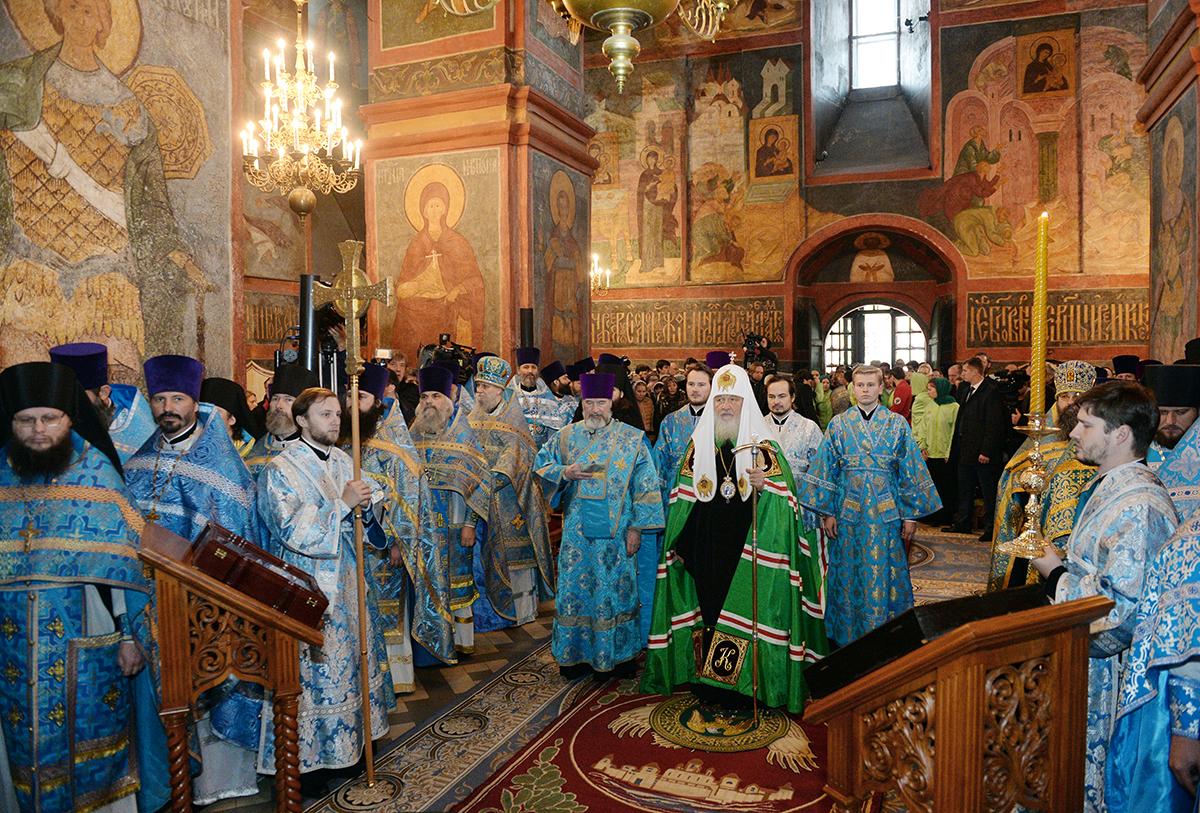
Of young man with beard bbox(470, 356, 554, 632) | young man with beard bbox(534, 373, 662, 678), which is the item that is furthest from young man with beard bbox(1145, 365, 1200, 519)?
young man with beard bbox(470, 356, 554, 632)

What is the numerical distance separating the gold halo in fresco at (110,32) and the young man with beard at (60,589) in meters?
2.15

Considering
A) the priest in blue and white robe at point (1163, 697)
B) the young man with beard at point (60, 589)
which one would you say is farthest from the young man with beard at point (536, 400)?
the priest in blue and white robe at point (1163, 697)

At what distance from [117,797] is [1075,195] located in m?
16.6

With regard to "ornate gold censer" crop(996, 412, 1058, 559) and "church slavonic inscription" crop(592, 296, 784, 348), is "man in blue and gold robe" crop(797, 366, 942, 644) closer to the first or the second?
"ornate gold censer" crop(996, 412, 1058, 559)

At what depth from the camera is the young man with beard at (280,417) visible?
4027 millimetres

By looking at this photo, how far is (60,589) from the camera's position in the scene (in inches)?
112

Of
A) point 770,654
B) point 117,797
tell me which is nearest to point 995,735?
point 770,654

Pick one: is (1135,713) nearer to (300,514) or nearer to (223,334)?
(300,514)

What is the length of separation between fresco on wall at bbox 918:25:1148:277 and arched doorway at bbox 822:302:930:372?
3.48 metres

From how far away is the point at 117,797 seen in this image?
2982 millimetres

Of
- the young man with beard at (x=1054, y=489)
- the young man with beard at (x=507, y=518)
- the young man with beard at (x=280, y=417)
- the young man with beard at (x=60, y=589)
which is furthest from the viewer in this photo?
the young man with beard at (x=507, y=518)

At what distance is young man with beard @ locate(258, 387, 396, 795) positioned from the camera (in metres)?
3.35

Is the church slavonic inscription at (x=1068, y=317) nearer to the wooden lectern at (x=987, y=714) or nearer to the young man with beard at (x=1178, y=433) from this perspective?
the young man with beard at (x=1178, y=433)

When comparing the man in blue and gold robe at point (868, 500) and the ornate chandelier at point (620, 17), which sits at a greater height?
the ornate chandelier at point (620, 17)
